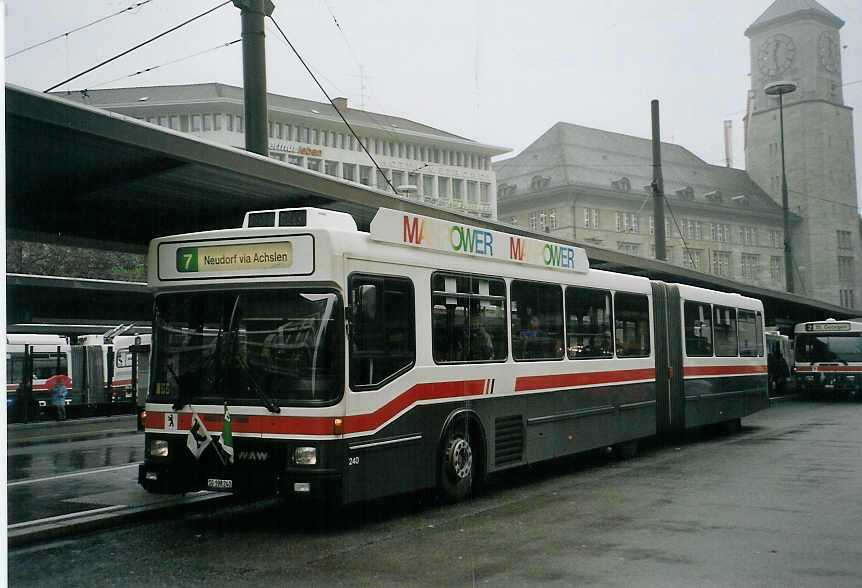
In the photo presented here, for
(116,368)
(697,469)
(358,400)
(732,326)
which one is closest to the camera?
(358,400)

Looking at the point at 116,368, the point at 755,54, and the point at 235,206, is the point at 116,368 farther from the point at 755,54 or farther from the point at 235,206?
the point at 755,54

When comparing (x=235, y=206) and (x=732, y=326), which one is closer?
(x=235, y=206)

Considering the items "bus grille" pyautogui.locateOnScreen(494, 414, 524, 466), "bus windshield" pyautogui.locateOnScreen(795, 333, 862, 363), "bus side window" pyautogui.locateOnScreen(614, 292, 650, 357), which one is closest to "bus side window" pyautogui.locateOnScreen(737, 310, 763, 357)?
"bus side window" pyautogui.locateOnScreen(614, 292, 650, 357)

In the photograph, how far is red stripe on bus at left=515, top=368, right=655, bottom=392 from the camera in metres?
12.0

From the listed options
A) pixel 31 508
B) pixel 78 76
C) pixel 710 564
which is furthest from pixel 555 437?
pixel 78 76

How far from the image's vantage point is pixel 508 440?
11570 millimetres

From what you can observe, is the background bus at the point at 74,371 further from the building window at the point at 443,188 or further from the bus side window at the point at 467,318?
the building window at the point at 443,188

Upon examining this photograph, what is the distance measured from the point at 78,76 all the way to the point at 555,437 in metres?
7.70

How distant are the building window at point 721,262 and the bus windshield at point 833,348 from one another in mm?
25740

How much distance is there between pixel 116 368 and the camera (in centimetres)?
3691

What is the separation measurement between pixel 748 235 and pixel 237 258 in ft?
173

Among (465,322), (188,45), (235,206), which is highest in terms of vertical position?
(188,45)

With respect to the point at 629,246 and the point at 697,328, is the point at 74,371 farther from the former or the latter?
the point at 629,246

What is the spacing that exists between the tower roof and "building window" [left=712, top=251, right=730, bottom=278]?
156 feet
